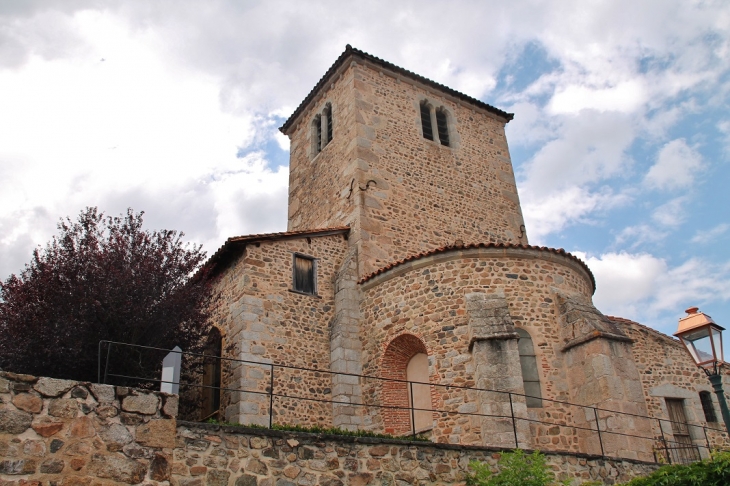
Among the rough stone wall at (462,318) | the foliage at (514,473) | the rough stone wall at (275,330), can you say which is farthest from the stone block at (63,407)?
the rough stone wall at (462,318)

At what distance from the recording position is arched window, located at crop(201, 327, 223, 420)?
1485cm

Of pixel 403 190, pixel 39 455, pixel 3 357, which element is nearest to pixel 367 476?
pixel 39 455

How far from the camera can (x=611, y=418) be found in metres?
11.7

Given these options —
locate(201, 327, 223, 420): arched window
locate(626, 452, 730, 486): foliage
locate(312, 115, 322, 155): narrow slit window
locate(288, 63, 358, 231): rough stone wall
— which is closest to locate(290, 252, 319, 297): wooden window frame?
locate(288, 63, 358, 231): rough stone wall

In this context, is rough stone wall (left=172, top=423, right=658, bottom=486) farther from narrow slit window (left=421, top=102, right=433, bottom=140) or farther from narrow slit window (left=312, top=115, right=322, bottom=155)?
narrow slit window (left=312, top=115, right=322, bottom=155)

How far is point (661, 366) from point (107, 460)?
46.8ft

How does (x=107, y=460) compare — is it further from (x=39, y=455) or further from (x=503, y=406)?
(x=503, y=406)

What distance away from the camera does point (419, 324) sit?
1355cm

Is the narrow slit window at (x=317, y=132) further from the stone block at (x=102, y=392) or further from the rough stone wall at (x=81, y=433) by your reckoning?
the stone block at (x=102, y=392)

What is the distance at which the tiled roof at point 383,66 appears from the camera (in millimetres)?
19797

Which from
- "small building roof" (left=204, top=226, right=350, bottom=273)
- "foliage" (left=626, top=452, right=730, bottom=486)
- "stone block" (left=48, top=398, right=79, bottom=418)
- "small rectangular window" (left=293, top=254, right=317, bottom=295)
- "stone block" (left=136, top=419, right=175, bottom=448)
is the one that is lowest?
"foliage" (left=626, top=452, right=730, bottom=486)

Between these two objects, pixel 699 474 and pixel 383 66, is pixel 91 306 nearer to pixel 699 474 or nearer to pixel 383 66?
pixel 699 474

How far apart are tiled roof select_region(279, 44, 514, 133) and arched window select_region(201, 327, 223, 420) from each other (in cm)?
969

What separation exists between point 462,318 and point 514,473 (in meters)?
4.26
